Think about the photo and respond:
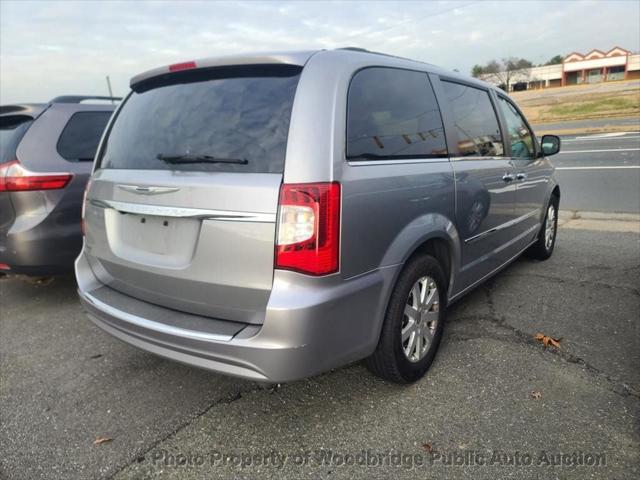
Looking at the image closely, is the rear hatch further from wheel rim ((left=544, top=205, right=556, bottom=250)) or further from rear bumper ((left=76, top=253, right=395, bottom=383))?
wheel rim ((left=544, top=205, right=556, bottom=250))

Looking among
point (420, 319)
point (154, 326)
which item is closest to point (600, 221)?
point (420, 319)

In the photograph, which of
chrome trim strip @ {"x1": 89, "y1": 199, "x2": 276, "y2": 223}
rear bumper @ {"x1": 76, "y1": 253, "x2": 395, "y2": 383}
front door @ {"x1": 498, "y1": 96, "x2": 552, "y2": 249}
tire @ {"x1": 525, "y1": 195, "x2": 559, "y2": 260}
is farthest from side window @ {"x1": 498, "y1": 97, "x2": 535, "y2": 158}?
chrome trim strip @ {"x1": 89, "y1": 199, "x2": 276, "y2": 223}

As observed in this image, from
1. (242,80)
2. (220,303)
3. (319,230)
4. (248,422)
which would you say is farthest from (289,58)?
(248,422)

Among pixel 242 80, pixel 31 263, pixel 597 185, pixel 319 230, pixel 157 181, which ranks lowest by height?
pixel 597 185

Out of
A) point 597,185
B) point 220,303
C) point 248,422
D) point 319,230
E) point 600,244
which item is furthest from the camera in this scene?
point 597,185

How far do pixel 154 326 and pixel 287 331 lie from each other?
2.40 feet

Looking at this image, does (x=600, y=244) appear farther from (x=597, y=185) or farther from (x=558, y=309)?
(x=597, y=185)

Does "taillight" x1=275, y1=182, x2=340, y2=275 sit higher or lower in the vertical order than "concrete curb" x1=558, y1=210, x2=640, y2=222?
higher

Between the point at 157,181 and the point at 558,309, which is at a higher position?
the point at 157,181

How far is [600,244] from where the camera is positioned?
18.8ft

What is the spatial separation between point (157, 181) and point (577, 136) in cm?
2065

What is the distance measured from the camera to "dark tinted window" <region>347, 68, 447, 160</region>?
2.40 m

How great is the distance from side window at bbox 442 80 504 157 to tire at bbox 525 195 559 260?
1.50m

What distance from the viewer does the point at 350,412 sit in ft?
8.64
